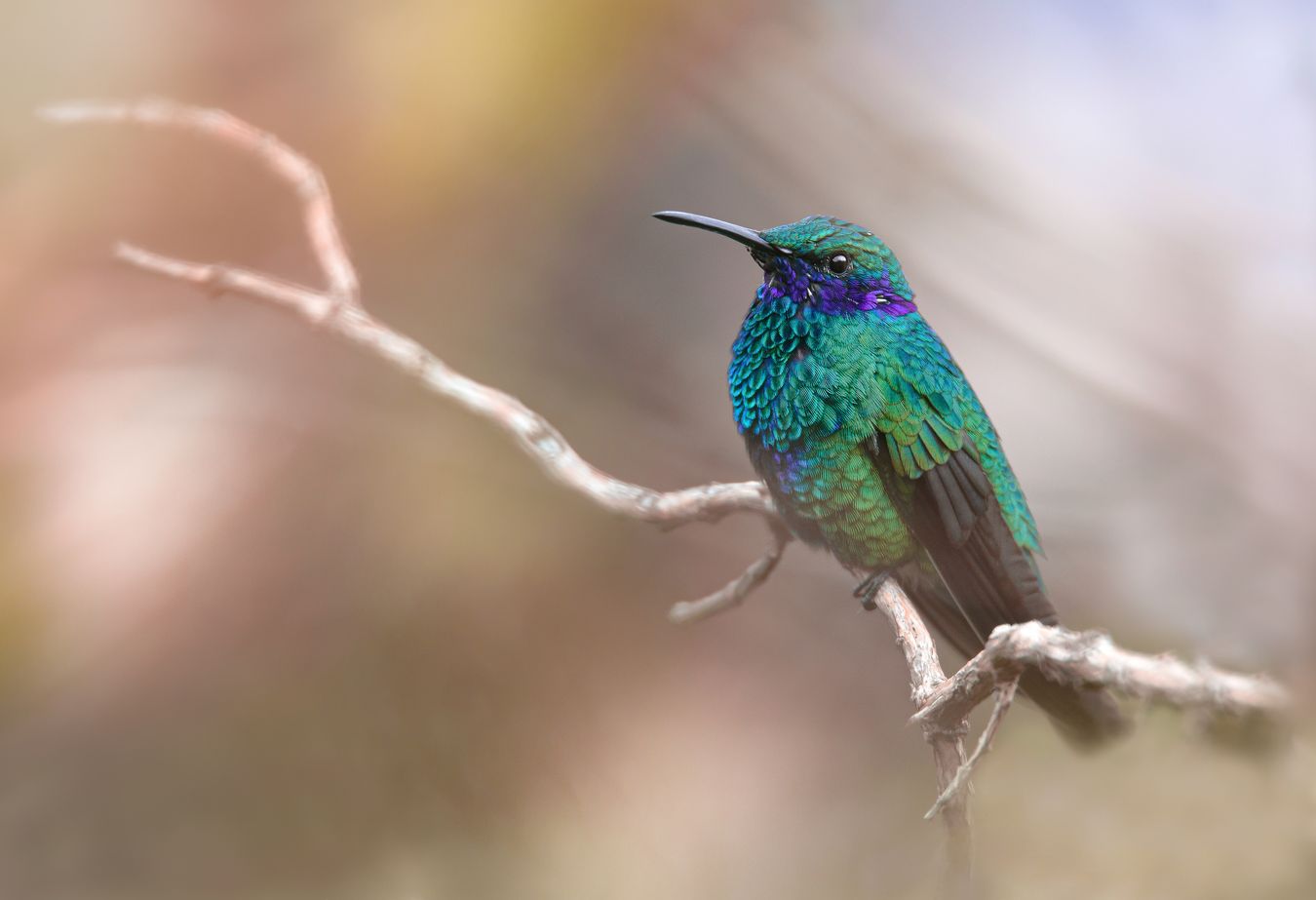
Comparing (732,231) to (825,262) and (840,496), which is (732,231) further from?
(840,496)

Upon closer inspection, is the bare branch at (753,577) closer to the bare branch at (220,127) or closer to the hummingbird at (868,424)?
the hummingbird at (868,424)

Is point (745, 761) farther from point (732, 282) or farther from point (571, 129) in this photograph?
point (571, 129)

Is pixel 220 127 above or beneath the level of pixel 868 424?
beneath

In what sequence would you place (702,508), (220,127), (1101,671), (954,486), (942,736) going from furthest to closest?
(220,127), (702,508), (954,486), (942,736), (1101,671)

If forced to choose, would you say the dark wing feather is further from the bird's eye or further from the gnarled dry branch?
the bird's eye

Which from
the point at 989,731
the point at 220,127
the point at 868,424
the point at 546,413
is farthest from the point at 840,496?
the point at 220,127

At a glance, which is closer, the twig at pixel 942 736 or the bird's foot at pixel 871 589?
the twig at pixel 942 736

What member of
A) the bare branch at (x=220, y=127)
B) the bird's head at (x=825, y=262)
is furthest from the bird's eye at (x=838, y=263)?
the bare branch at (x=220, y=127)

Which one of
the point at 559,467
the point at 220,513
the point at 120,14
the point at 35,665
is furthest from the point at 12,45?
the point at 559,467
